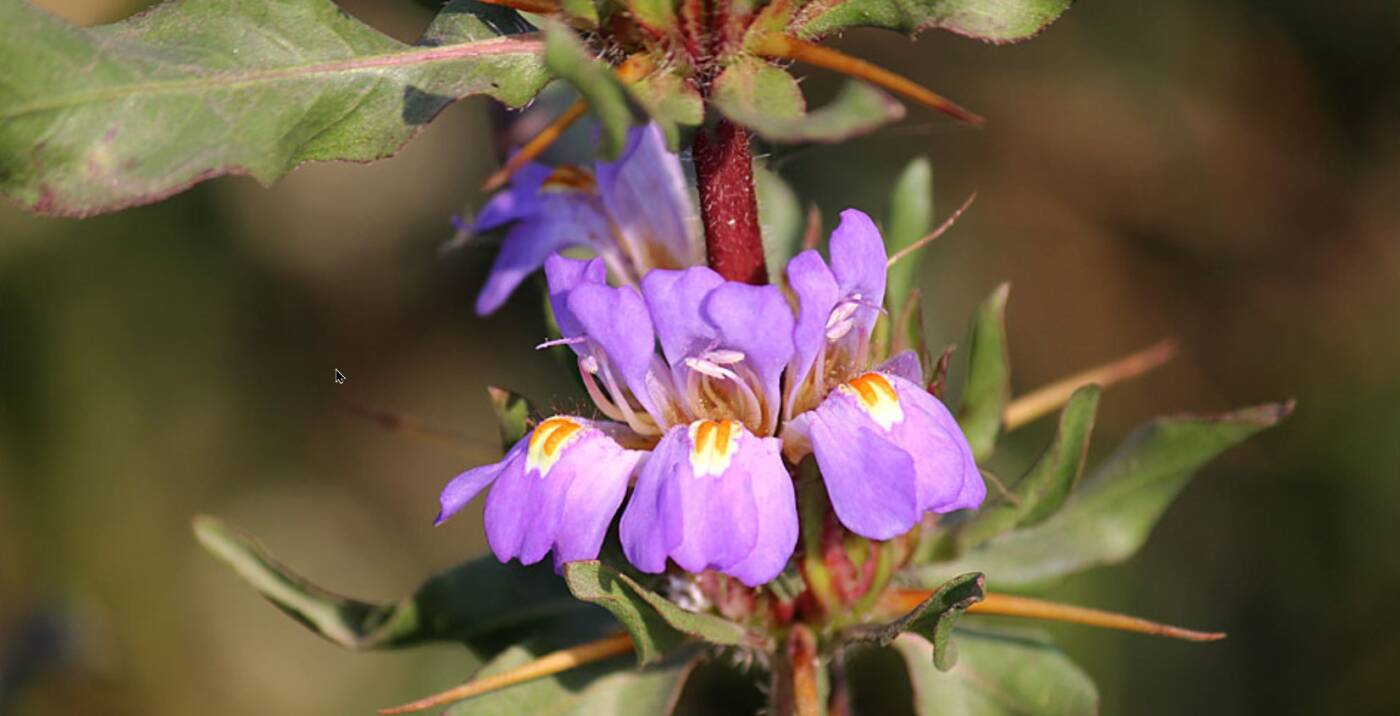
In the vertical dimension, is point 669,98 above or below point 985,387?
above

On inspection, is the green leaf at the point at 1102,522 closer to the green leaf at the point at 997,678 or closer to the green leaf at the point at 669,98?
the green leaf at the point at 997,678

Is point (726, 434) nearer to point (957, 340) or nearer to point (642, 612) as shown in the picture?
point (642, 612)

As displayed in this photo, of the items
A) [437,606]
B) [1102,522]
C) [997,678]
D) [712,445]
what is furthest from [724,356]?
[1102,522]

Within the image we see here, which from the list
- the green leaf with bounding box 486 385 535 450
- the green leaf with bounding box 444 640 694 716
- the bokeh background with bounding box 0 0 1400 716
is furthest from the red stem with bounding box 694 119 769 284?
the bokeh background with bounding box 0 0 1400 716

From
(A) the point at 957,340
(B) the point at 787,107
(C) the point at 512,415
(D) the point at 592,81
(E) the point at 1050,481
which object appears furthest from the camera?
(A) the point at 957,340

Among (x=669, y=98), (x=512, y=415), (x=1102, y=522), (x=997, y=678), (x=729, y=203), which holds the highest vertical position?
(x=669, y=98)

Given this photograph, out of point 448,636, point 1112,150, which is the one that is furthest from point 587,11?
point 1112,150

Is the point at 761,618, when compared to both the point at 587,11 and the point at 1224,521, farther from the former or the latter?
the point at 1224,521
